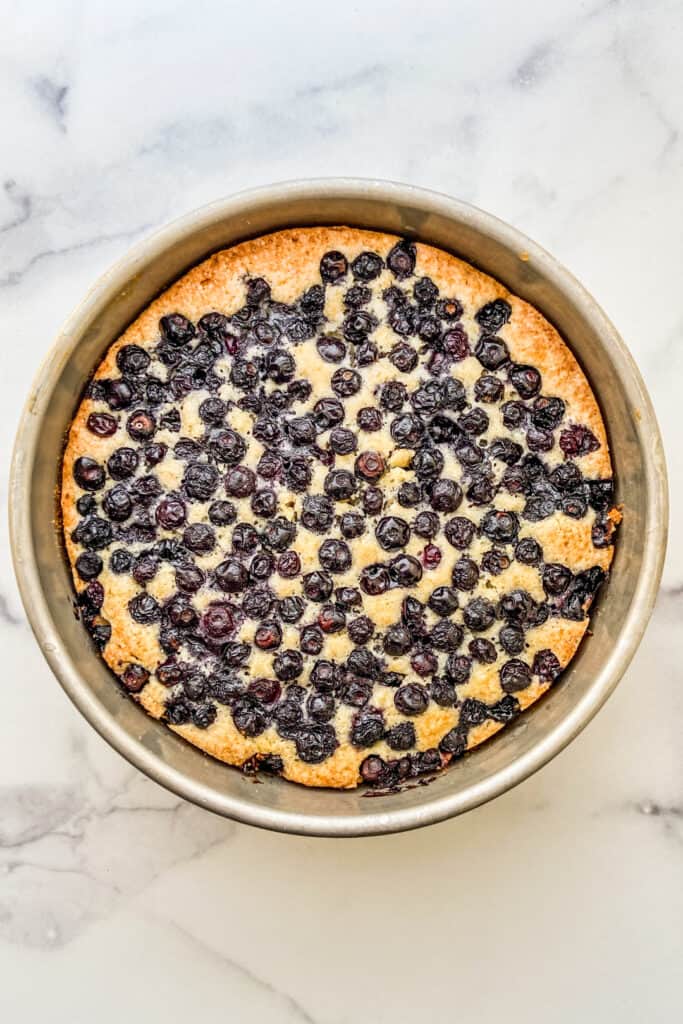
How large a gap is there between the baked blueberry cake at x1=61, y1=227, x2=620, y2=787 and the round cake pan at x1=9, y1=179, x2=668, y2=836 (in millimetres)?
57

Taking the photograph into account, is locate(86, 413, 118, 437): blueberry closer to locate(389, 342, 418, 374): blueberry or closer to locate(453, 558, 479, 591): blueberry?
locate(389, 342, 418, 374): blueberry

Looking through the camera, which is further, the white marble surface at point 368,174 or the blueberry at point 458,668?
the white marble surface at point 368,174

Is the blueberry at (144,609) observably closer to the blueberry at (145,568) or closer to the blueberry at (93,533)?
the blueberry at (145,568)

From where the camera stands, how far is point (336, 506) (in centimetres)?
321

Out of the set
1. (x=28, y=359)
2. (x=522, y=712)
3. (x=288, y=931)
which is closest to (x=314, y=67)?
(x=28, y=359)

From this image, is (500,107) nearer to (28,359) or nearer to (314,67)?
(314,67)

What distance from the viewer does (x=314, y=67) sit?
11.5 ft

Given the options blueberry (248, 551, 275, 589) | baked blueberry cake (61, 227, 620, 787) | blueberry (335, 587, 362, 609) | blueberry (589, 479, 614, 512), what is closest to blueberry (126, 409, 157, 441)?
baked blueberry cake (61, 227, 620, 787)

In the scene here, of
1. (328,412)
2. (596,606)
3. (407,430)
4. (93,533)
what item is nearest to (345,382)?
(328,412)

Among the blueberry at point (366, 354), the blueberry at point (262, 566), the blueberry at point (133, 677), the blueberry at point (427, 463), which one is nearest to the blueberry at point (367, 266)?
the blueberry at point (366, 354)

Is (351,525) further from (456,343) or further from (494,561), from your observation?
(456,343)

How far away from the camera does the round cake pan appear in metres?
3.00

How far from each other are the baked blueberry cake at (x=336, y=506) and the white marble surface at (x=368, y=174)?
398mm

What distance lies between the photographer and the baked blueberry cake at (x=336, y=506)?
321 cm
